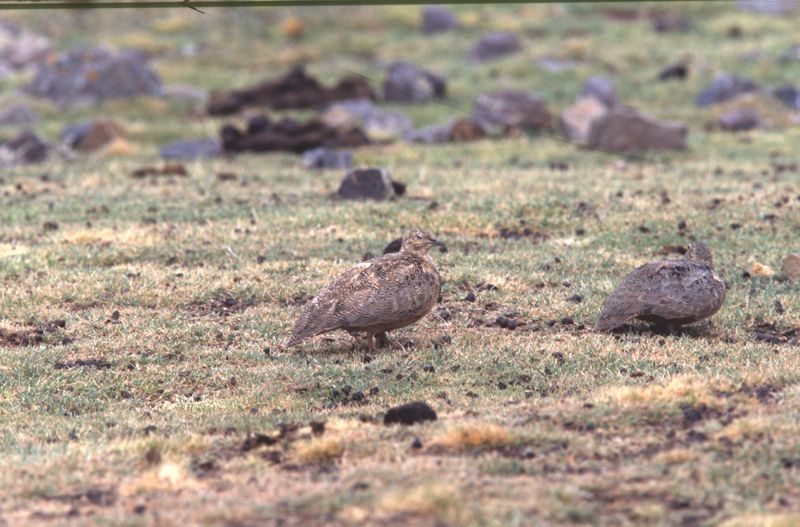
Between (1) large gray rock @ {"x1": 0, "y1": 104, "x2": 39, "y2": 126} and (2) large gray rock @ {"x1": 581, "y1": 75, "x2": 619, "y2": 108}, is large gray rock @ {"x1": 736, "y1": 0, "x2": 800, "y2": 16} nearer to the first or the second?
(2) large gray rock @ {"x1": 581, "y1": 75, "x2": 619, "y2": 108}

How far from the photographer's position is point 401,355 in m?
12.4

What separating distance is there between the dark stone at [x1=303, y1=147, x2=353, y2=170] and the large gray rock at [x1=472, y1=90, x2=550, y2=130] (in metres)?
7.26

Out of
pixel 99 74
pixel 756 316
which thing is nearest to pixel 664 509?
pixel 756 316

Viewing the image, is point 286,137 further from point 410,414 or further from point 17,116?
point 410,414

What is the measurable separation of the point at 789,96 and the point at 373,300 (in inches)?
986

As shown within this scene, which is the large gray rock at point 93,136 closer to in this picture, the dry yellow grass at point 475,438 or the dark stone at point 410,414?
the dark stone at point 410,414

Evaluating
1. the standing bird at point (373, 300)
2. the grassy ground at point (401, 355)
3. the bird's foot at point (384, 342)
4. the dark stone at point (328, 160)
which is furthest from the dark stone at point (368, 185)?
the standing bird at point (373, 300)

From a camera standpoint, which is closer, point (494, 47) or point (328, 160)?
point (328, 160)

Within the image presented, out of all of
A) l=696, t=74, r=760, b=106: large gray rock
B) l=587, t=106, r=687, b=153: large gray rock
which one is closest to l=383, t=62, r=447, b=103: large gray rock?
l=696, t=74, r=760, b=106: large gray rock

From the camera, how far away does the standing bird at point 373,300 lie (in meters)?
12.0

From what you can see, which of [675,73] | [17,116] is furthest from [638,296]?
[675,73]

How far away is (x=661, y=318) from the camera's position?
12648 millimetres

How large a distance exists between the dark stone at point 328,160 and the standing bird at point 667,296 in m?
12.7

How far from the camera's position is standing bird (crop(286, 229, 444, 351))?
12.0 meters
